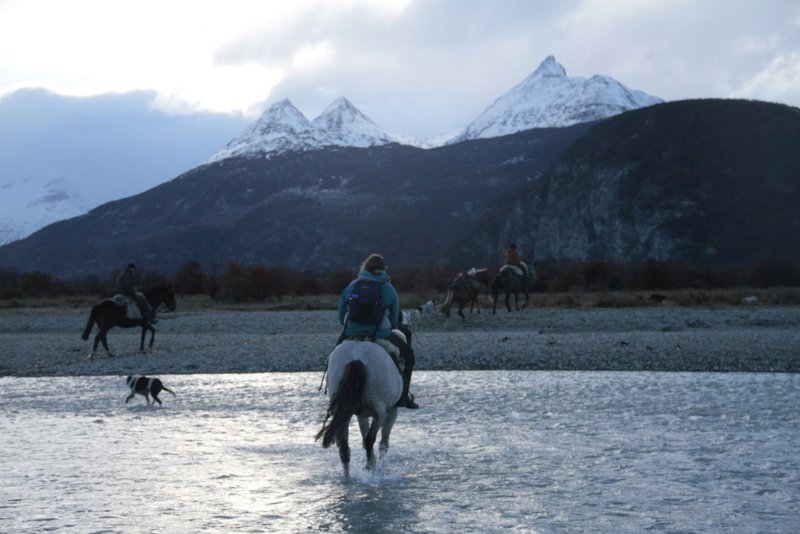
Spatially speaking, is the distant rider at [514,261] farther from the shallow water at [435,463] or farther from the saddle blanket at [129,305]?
the shallow water at [435,463]

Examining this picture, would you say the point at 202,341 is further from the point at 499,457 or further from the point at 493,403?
the point at 499,457

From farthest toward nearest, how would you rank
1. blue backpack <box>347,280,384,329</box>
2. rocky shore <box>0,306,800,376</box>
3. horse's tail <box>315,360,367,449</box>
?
rocky shore <box>0,306,800,376</box> → blue backpack <box>347,280,384,329</box> → horse's tail <box>315,360,367,449</box>

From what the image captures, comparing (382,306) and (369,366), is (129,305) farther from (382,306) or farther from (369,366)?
(369,366)

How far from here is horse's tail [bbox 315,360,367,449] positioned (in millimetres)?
8648

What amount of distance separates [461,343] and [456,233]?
13613cm

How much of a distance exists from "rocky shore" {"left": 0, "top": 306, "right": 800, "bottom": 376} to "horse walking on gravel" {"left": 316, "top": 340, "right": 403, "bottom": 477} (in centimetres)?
981

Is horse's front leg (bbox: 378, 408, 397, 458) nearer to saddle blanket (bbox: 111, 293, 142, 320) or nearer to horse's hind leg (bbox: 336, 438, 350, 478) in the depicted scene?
horse's hind leg (bbox: 336, 438, 350, 478)

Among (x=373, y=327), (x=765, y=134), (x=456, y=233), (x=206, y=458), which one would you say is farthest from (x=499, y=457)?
(x=456, y=233)

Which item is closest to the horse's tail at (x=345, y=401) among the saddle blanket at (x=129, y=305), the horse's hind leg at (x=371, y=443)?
the horse's hind leg at (x=371, y=443)

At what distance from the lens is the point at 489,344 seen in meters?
22.1

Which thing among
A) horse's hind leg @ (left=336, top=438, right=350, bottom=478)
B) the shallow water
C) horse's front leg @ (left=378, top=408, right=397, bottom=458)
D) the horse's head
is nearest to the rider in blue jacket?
horse's front leg @ (left=378, top=408, right=397, bottom=458)

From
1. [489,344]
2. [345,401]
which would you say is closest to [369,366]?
[345,401]

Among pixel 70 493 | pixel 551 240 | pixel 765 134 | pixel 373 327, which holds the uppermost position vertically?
pixel 765 134

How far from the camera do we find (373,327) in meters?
9.25
